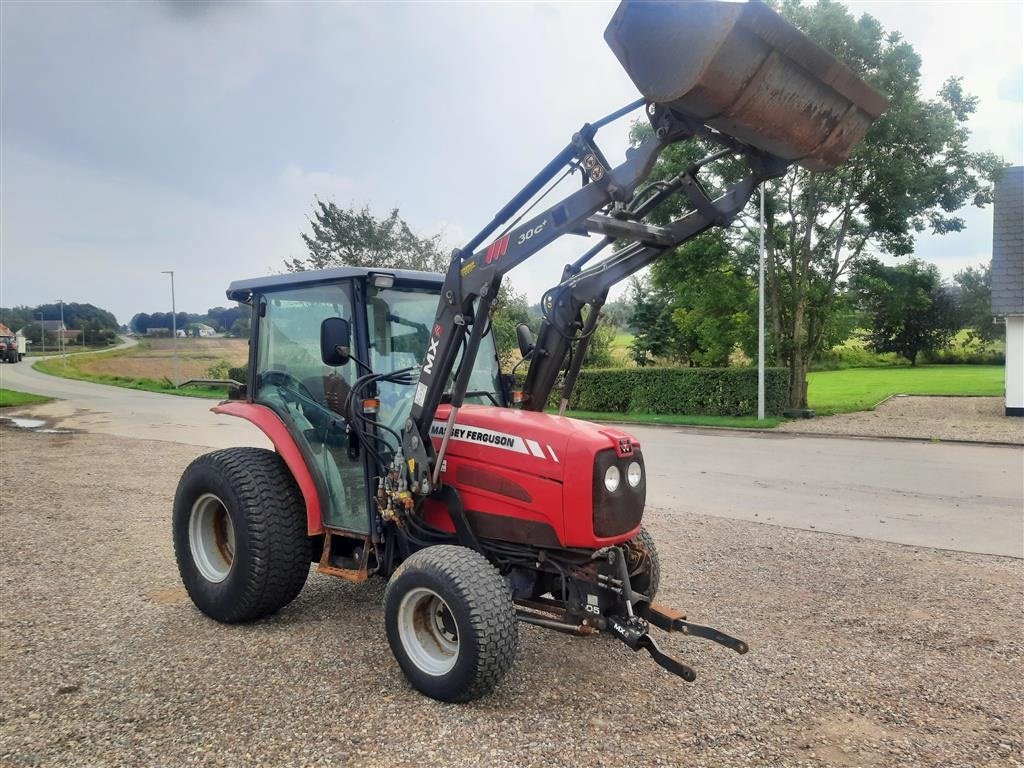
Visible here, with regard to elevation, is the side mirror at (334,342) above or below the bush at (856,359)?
above

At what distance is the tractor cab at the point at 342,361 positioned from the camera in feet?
13.6

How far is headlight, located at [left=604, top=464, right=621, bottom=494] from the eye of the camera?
3.51 meters

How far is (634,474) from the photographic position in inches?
146

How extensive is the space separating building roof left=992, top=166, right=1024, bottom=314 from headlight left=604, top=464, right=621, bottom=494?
57.9 ft

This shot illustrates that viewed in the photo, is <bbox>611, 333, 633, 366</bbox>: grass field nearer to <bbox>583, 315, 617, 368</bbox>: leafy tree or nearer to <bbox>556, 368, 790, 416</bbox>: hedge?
<bbox>583, 315, 617, 368</bbox>: leafy tree

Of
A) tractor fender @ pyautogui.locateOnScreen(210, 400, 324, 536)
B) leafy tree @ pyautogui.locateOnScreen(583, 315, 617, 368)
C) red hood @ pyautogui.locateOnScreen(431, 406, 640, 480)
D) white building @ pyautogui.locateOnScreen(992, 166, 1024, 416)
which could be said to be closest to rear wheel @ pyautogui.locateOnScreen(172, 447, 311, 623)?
tractor fender @ pyautogui.locateOnScreen(210, 400, 324, 536)

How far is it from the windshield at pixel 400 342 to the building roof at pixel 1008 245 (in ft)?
56.6

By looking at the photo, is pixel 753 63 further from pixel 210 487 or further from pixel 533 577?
pixel 210 487

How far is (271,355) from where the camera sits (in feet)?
15.7

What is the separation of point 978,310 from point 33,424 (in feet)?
146

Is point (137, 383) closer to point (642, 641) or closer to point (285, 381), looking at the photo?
point (285, 381)

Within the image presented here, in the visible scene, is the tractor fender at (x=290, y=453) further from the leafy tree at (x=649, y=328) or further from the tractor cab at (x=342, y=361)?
the leafy tree at (x=649, y=328)

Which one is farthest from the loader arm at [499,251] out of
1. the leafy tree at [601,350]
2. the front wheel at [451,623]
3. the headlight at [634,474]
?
the leafy tree at [601,350]

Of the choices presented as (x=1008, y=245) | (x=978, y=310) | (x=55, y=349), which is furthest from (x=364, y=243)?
(x=55, y=349)
